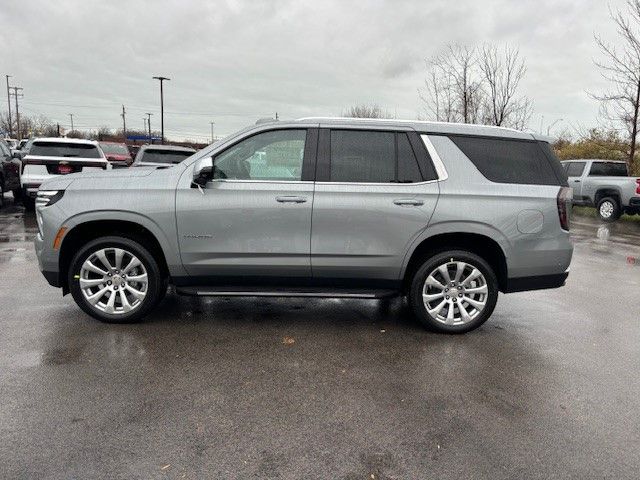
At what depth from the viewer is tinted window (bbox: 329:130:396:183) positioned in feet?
14.7

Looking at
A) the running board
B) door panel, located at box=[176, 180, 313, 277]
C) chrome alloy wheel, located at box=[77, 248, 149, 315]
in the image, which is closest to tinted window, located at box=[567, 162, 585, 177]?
the running board

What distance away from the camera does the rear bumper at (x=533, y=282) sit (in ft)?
15.1

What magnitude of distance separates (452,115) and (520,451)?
21023mm

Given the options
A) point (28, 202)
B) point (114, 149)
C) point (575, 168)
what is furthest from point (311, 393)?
point (114, 149)

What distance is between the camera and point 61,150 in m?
11.5

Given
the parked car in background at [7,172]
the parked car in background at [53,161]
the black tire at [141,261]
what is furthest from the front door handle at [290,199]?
the parked car in background at [7,172]

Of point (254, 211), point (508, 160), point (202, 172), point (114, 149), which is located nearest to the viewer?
point (202, 172)

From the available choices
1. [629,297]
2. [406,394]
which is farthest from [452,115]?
[406,394]

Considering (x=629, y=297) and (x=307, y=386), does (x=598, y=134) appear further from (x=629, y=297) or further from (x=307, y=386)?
(x=307, y=386)

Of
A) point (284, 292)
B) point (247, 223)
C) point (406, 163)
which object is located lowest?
point (284, 292)

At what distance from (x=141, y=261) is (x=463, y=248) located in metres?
3.04

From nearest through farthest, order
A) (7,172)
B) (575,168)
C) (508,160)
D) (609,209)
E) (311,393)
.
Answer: (311,393) < (508,160) < (7,172) < (609,209) < (575,168)

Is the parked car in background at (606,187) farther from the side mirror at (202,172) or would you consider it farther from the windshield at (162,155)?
the side mirror at (202,172)

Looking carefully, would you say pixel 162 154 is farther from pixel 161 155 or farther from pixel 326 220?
pixel 326 220
